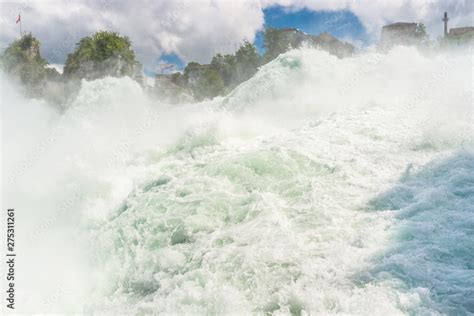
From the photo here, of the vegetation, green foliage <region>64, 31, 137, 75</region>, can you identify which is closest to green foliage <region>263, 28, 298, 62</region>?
green foliage <region>64, 31, 137, 75</region>

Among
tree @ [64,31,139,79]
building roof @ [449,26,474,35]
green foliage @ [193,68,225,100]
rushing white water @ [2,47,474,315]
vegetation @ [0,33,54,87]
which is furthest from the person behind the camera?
green foliage @ [193,68,225,100]

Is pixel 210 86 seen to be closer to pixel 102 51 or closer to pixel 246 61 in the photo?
pixel 246 61

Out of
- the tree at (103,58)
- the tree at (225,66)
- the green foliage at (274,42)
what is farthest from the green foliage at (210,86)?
the tree at (103,58)

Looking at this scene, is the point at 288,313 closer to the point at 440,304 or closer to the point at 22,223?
the point at 440,304

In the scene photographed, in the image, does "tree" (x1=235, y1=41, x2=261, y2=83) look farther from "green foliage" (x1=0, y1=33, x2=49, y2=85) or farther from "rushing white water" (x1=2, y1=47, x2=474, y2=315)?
"rushing white water" (x1=2, y1=47, x2=474, y2=315)

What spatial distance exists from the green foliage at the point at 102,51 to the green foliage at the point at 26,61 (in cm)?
300

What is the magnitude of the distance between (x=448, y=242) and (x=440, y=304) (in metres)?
1.20

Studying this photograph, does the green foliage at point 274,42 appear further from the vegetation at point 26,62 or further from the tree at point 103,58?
the vegetation at point 26,62

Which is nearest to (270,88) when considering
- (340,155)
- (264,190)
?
(340,155)

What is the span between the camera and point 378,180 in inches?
A: 275

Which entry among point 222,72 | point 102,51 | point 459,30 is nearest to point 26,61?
point 102,51

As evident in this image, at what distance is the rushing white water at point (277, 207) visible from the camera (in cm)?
445

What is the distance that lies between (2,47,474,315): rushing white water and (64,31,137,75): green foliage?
816 inches

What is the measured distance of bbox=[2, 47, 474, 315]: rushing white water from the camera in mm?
4445
